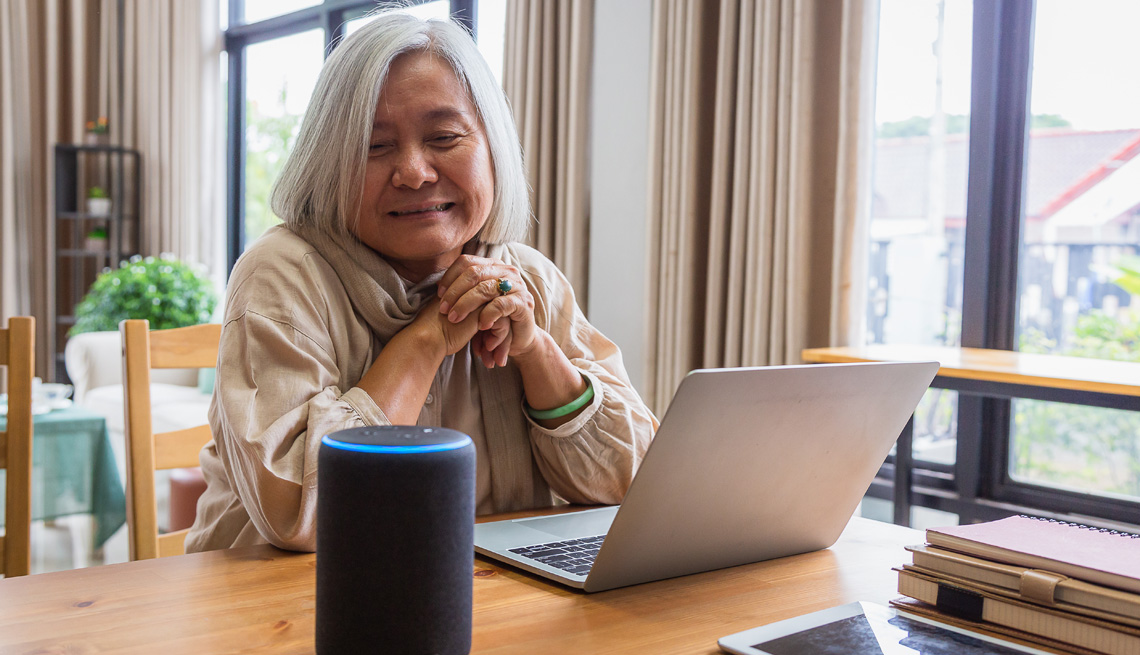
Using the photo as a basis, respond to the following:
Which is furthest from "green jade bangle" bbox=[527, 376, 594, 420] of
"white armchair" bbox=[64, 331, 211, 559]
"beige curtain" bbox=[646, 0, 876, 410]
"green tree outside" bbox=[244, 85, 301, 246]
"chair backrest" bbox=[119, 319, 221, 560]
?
"green tree outside" bbox=[244, 85, 301, 246]

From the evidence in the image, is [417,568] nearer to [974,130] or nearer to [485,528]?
[485,528]

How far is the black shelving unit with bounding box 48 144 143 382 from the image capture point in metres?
5.55

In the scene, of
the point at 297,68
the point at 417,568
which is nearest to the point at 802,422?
the point at 417,568

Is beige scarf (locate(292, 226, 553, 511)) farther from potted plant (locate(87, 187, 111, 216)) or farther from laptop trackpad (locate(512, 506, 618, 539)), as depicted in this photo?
potted plant (locate(87, 187, 111, 216))

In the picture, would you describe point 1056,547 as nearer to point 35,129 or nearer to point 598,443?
point 598,443

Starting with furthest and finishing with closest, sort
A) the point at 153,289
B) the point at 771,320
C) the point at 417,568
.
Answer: the point at 153,289 < the point at 771,320 < the point at 417,568

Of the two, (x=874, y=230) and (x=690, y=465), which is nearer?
(x=690, y=465)

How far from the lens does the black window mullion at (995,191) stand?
2.43 meters

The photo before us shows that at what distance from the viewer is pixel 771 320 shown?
8.85ft

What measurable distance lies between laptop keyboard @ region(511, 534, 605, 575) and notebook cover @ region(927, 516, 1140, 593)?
0.29 meters

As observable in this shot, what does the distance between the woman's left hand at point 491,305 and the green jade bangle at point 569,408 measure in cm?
9

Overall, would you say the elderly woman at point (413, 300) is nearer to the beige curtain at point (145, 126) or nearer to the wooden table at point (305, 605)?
the wooden table at point (305, 605)

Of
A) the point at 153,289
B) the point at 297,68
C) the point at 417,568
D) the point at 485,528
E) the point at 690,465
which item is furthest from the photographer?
the point at 297,68

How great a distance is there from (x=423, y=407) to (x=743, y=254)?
1.78 metres
